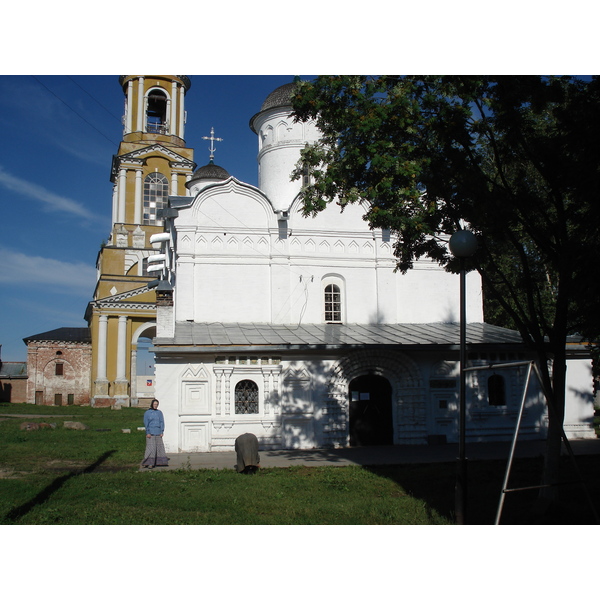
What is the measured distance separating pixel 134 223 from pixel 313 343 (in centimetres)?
2962

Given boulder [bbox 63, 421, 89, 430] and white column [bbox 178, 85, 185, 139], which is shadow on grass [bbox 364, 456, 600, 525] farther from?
white column [bbox 178, 85, 185, 139]

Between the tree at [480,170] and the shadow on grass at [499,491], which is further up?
the tree at [480,170]

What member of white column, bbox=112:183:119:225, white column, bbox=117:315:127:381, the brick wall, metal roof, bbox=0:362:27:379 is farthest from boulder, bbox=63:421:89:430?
metal roof, bbox=0:362:27:379

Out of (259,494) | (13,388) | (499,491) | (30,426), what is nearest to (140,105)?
(13,388)

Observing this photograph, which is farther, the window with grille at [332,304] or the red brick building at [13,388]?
the red brick building at [13,388]

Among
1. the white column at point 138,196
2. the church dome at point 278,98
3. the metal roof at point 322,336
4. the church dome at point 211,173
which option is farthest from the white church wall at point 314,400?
the white column at point 138,196

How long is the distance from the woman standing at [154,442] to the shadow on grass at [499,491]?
4570 millimetres

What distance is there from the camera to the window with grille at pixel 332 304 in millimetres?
19562

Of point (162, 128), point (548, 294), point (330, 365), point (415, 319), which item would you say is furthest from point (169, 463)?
point (162, 128)

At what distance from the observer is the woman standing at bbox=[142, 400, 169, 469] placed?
518 inches

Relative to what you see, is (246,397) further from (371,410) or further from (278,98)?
(278,98)

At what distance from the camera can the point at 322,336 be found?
17.4 meters

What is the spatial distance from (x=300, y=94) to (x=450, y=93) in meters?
2.63

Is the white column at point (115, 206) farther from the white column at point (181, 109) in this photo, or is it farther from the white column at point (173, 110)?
the white column at point (181, 109)
